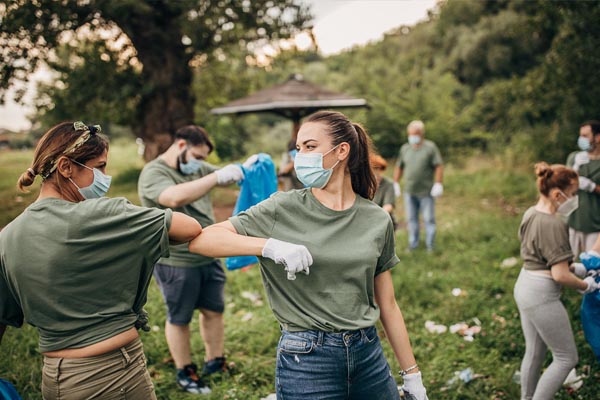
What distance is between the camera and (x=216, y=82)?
11688 millimetres

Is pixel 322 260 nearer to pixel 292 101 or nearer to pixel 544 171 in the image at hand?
pixel 544 171

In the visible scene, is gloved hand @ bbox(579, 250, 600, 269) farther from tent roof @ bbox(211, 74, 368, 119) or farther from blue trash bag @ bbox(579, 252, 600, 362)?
tent roof @ bbox(211, 74, 368, 119)

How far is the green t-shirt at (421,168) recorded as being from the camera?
7293mm

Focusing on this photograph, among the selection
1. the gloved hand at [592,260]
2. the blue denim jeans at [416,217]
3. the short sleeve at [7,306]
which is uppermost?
the short sleeve at [7,306]

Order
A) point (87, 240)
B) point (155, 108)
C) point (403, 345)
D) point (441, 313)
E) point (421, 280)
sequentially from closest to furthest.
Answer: point (87, 240) < point (403, 345) < point (441, 313) < point (421, 280) < point (155, 108)

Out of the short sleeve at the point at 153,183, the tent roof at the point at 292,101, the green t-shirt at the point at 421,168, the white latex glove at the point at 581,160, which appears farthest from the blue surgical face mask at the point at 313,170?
the tent roof at the point at 292,101

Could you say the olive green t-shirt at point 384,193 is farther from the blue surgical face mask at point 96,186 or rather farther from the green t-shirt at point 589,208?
A: the blue surgical face mask at point 96,186

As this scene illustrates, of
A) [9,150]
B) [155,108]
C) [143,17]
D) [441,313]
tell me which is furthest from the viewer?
[9,150]

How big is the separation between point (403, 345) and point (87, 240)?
1472 mm

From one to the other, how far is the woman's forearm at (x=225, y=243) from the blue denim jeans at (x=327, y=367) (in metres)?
0.41

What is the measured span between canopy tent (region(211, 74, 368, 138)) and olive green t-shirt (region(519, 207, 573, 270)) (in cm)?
556

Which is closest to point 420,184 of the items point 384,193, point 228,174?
point 384,193

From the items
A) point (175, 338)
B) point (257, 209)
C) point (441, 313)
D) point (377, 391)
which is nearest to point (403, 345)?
point (377, 391)

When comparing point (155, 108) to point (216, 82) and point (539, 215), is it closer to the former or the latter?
point (216, 82)
